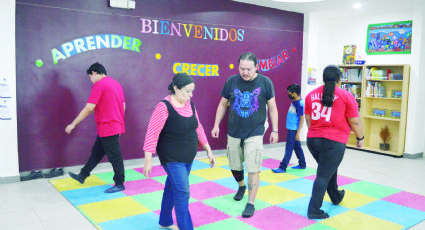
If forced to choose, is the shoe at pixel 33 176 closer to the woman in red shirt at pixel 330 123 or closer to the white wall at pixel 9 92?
the white wall at pixel 9 92

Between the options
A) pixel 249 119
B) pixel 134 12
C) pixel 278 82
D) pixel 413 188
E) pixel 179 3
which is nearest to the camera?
pixel 249 119

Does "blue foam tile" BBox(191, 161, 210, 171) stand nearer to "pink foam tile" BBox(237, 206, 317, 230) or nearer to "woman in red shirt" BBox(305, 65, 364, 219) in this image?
"pink foam tile" BBox(237, 206, 317, 230)

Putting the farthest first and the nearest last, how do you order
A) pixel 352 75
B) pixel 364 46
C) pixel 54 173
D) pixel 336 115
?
pixel 352 75 < pixel 364 46 < pixel 54 173 < pixel 336 115

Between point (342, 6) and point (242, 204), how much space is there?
4.88 m

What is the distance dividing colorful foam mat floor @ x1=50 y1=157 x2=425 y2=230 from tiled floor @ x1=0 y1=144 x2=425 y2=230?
0.51 feet

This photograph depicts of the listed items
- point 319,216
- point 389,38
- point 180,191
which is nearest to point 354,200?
point 319,216

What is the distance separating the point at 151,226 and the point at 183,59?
11.6 feet

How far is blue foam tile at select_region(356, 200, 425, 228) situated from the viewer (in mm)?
3559

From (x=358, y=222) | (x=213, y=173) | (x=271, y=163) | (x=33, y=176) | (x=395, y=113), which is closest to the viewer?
(x=358, y=222)

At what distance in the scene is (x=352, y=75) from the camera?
25.2 ft

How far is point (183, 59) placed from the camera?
20.2 ft

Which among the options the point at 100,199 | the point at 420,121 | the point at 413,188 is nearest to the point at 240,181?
the point at 100,199

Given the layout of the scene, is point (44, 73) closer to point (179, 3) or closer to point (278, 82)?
point (179, 3)

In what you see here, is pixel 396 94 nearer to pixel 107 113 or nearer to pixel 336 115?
pixel 336 115
